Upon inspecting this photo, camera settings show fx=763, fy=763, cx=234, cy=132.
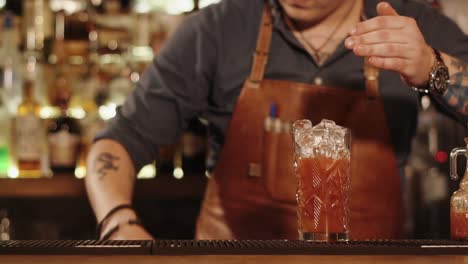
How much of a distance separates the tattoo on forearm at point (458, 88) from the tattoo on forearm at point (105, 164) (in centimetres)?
77

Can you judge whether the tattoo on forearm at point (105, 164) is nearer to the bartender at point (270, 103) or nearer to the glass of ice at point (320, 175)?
the bartender at point (270, 103)

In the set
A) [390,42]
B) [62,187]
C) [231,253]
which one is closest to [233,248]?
[231,253]

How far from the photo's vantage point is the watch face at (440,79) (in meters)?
1.57

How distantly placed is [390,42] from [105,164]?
2.44 feet

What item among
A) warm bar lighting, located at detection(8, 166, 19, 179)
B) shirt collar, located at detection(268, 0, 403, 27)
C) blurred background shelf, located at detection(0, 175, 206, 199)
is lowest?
blurred background shelf, located at detection(0, 175, 206, 199)

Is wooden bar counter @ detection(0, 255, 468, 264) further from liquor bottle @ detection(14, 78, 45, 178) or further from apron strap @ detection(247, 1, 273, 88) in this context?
liquor bottle @ detection(14, 78, 45, 178)

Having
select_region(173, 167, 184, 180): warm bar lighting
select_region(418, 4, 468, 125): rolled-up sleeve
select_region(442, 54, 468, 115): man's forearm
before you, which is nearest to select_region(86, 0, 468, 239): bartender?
select_region(418, 4, 468, 125): rolled-up sleeve

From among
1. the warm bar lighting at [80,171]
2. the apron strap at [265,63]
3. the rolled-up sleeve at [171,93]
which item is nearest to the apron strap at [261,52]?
the apron strap at [265,63]

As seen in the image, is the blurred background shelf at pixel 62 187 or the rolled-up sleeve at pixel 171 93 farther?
the blurred background shelf at pixel 62 187

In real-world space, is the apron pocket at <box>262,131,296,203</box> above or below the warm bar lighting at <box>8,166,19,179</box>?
above

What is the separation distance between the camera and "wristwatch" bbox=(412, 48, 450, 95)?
5.13 ft

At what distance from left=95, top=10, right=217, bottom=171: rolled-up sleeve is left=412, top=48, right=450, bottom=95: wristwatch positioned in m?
0.64

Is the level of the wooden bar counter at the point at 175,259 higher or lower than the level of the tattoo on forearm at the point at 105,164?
lower

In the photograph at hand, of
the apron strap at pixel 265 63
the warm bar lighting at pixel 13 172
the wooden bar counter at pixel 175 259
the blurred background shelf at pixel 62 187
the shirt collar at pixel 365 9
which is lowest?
the blurred background shelf at pixel 62 187
